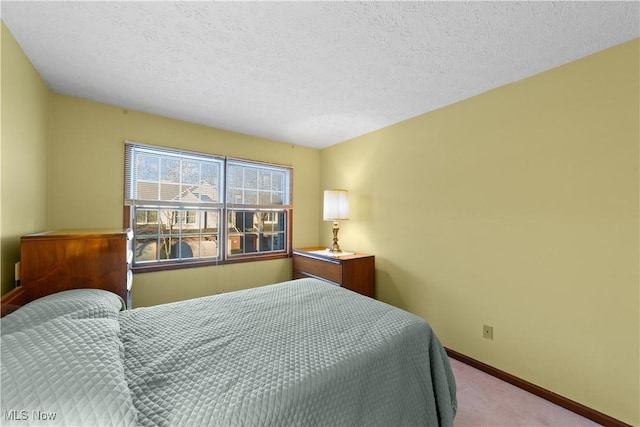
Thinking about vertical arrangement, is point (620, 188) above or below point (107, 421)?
above

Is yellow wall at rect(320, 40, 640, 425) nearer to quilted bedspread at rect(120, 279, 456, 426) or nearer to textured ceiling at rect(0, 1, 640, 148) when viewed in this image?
textured ceiling at rect(0, 1, 640, 148)

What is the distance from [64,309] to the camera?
1.35 meters

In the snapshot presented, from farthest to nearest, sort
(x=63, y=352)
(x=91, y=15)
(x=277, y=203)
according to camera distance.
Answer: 1. (x=277, y=203)
2. (x=91, y=15)
3. (x=63, y=352)

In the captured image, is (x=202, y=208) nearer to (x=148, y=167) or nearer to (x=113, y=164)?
(x=148, y=167)

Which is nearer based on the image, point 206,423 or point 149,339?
point 206,423

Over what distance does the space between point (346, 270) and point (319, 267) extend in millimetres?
433

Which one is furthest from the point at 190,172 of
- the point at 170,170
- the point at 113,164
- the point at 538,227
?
the point at 538,227

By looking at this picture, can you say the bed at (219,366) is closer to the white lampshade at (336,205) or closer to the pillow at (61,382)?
Answer: the pillow at (61,382)

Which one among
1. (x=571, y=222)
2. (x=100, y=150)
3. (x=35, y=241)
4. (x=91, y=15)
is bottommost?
(x=35, y=241)

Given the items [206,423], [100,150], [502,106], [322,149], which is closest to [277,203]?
[322,149]

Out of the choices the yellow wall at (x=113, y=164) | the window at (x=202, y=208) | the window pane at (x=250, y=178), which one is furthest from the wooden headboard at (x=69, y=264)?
the window pane at (x=250, y=178)

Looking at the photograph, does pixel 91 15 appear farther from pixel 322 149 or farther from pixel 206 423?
pixel 322 149

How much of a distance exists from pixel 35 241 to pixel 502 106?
141 inches

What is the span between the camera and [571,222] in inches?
72.1
